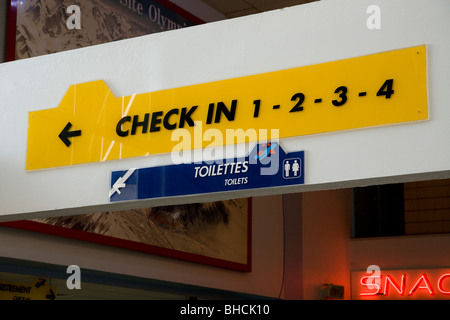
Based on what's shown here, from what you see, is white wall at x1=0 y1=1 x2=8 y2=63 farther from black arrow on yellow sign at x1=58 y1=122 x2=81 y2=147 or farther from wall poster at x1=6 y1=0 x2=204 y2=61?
black arrow on yellow sign at x1=58 y1=122 x2=81 y2=147

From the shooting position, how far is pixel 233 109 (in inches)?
134

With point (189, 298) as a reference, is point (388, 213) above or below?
above

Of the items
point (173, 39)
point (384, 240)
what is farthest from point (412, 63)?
point (384, 240)

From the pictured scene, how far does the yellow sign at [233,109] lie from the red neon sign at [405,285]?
25.4 ft

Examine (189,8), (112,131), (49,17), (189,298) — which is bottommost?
(189,298)

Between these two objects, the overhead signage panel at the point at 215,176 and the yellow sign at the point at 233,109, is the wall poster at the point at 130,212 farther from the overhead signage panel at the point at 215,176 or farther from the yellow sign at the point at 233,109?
the overhead signage panel at the point at 215,176

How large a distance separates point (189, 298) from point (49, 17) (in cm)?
350

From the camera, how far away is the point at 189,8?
8086 millimetres

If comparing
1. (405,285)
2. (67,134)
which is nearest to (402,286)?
(405,285)

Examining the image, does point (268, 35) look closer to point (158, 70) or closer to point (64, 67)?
point (158, 70)

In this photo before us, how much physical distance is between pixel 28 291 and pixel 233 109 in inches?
164

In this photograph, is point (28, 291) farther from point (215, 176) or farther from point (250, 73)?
point (250, 73)

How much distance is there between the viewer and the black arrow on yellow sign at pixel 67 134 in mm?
3791

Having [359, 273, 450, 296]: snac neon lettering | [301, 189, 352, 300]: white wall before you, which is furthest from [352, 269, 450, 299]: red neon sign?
[301, 189, 352, 300]: white wall
